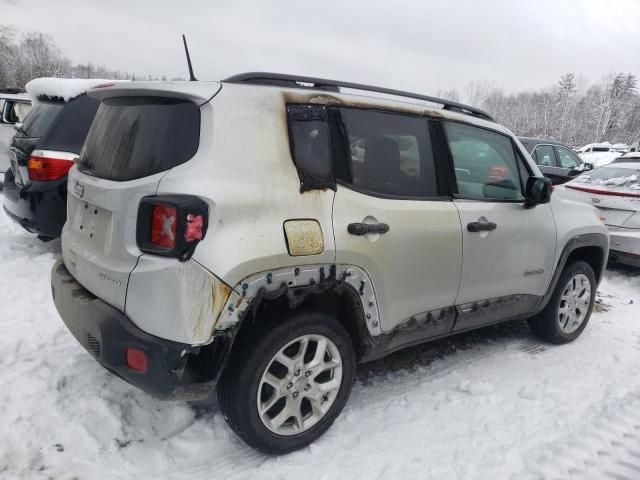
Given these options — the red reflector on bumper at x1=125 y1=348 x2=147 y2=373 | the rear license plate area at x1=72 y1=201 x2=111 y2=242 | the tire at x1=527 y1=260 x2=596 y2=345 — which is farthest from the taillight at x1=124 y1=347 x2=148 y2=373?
the tire at x1=527 y1=260 x2=596 y2=345

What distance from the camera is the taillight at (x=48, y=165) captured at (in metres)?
4.61

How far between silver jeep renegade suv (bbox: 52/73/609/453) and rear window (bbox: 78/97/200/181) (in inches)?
0.4

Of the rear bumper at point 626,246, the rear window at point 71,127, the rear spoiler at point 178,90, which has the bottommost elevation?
the rear bumper at point 626,246

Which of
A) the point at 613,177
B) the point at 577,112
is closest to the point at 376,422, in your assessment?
the point at 613,177

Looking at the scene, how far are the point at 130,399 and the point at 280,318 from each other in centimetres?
123

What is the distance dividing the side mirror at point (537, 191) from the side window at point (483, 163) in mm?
81

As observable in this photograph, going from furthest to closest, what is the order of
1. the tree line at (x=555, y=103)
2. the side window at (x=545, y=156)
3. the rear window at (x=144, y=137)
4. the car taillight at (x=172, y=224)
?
1. the tree line at (x=555, y=103)
2. the side window at (x=545, y=156)
3. the rear window at (x=144, y=137)
4. the car taillight at (x=172, y=224)


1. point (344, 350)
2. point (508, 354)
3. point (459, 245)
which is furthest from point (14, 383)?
point (508, 354)

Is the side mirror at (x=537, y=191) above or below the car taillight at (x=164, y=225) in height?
above

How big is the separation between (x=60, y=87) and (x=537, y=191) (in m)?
4.93

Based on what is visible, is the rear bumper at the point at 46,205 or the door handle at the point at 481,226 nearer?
the door handle at the point at 481,226

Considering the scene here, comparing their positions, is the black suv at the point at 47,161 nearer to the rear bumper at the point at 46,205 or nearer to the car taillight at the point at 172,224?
the rear bumper at the point at 46,205

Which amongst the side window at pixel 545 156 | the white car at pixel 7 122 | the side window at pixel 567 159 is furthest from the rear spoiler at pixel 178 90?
the side window at pixel 567 159

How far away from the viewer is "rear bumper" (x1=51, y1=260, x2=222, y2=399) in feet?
6.59
